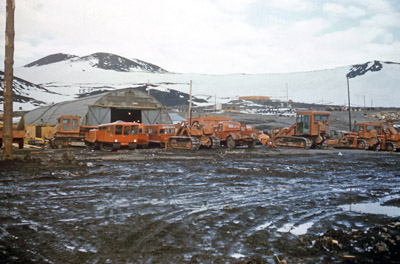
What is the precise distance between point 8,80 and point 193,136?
43.9ft

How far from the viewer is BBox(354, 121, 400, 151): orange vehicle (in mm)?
28031

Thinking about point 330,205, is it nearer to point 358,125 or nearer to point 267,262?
point 267,262

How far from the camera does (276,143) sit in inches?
1108

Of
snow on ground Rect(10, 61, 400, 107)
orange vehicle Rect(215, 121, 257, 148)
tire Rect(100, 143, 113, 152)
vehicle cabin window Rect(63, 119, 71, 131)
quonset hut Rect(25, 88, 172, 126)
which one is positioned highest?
snow on ground Rect(10, 61, 400, 107)

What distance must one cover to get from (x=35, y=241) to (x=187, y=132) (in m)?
20.4

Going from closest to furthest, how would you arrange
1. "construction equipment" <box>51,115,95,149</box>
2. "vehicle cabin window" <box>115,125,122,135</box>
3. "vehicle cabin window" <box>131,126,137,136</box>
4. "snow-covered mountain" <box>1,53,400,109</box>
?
"vehicle cabin window" <box>115,125,122,135</box> < "vehicle cabin window" <box>131,126,137,136</box> < "construction equipment" <box>51,115,95,149</box> < "snow-covered mountain" <box>1,53,400,109</box>

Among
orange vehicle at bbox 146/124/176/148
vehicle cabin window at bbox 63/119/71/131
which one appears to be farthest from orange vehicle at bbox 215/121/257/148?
vehicle cabin window at bbox 63/119/71/131

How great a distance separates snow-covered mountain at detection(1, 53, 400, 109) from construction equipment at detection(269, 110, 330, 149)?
73.4 metres

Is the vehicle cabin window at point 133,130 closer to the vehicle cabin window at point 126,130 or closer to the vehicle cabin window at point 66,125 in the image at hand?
the vehicle cabin window at point 126,130

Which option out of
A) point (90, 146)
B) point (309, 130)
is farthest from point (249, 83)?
point (90, 146)

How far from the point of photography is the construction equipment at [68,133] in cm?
2820

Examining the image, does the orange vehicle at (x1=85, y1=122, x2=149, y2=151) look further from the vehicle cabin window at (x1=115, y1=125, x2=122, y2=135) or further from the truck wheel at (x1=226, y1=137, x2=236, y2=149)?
the truck wheel at (x1=226, y1=137, x2=236, y2=149)

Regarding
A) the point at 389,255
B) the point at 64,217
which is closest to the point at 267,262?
the point at 389,255

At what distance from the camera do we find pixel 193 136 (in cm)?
2508
